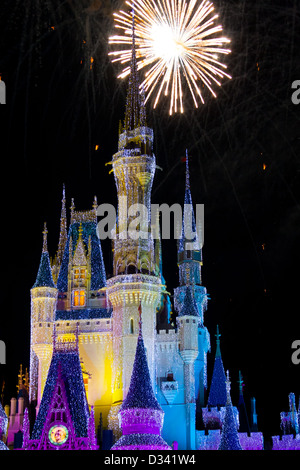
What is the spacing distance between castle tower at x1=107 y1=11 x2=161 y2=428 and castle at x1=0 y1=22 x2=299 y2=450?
7 centimetres

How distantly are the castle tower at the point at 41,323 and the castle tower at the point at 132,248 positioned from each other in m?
4.41

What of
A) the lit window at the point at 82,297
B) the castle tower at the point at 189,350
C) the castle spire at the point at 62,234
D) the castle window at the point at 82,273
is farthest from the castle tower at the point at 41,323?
the castle tower at the point at 189,350

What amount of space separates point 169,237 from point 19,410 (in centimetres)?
1866

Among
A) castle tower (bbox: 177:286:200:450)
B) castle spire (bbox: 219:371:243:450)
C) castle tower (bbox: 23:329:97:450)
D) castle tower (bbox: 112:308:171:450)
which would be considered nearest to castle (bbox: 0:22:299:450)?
castle tower (bbox: 177:286:200:450)

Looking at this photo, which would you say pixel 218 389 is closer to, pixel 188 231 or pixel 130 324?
pixel 130 324

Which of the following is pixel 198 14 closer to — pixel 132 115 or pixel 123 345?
pixel 132 115

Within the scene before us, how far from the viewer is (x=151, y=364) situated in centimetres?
6375

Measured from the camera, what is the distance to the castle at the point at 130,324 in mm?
63281

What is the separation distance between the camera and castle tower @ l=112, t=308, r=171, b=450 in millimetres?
51125

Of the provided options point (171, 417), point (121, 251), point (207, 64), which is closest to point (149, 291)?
point (121, 251)

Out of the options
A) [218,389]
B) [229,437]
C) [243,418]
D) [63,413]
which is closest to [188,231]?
[218,389]

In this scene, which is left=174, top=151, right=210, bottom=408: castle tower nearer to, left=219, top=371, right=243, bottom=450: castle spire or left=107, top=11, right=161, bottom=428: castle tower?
left=107, top=11, right=161, bottom=428: castle tower

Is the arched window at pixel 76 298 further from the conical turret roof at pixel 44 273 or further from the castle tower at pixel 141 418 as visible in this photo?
the castle tower at pixel 141 418

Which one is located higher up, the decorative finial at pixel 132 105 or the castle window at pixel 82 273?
the decorative finial at pixel 132 105
